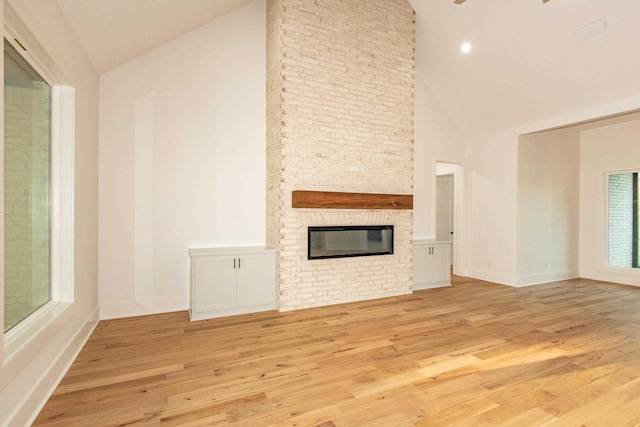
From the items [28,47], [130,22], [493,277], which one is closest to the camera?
[28,47]

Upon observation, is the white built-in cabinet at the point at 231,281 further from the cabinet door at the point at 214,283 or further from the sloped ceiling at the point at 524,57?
the sloped ceiling at the point at 524,57

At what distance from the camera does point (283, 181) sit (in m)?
4.49

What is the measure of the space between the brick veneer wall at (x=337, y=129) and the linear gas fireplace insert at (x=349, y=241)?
10 centimetres

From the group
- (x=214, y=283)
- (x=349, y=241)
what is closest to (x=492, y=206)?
(x=349, y=241)

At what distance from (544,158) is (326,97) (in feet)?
15.1

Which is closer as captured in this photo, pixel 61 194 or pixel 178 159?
pixel 61 194

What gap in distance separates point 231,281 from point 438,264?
3.65m

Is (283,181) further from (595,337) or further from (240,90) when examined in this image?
(595,337)

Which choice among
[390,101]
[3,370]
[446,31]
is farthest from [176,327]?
[446,31]

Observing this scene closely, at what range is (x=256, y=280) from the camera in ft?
14.5

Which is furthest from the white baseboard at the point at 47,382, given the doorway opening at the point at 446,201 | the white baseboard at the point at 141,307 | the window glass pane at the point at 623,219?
the window glass pane at the point at 623,219

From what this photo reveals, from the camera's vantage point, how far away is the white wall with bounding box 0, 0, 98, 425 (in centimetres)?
200

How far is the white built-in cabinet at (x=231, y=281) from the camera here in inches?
163

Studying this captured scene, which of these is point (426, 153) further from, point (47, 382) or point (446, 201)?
point (47, 382)
